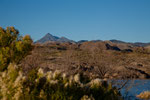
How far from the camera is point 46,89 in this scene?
5.33 metres

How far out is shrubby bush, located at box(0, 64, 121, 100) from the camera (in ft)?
16.8

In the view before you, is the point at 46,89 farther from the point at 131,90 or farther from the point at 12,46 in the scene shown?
the point at 131,90

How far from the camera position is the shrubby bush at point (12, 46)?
30.9 ft

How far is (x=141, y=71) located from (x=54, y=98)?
141 feet

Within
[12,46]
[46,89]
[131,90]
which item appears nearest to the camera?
[46,89]

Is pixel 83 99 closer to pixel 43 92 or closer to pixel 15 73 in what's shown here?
pixel 43 92

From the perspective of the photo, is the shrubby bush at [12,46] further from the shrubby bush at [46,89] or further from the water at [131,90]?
the water at [131,90]

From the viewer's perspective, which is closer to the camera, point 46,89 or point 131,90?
point 46,89

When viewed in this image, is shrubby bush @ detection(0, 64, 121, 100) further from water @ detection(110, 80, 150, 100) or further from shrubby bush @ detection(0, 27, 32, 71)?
water @ detection(110, 80, 150, 100)

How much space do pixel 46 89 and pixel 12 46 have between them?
544 cm

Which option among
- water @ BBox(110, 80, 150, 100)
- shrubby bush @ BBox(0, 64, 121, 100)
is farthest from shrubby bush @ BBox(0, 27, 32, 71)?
water @ BBox(110, 80, 150, 100)

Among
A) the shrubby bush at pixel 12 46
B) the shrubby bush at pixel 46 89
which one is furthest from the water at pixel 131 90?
the shrubby bush at pixel 46 89

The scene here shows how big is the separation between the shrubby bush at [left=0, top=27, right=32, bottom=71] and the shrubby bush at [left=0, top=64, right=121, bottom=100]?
3711mm

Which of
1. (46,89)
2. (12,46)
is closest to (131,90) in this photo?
(12,46)
